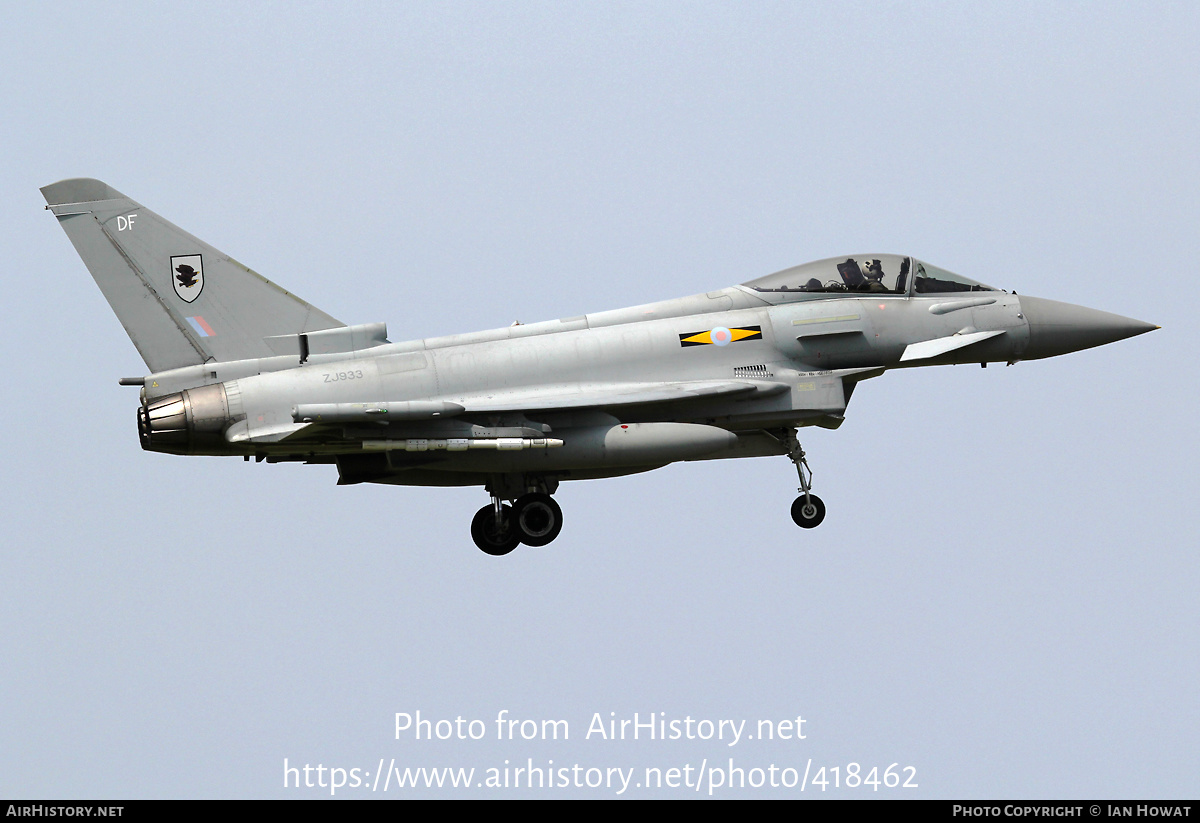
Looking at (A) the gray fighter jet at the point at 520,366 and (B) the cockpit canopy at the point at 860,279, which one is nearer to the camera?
(A) the gray fighter jet at the point at 520,366

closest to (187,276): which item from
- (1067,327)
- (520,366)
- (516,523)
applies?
(520,366)

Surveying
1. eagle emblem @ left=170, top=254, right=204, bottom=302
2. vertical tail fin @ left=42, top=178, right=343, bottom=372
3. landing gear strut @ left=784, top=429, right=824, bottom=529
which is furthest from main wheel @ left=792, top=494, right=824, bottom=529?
eagle emblem @ left=170, top=254, right=204, bottom=302

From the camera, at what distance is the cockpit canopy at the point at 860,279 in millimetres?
20906

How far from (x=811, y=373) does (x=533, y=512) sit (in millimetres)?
3605

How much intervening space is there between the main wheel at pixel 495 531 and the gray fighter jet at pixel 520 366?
0.02 meters

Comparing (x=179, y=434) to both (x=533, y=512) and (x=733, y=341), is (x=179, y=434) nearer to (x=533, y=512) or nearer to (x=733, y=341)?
(x=533, y=512)

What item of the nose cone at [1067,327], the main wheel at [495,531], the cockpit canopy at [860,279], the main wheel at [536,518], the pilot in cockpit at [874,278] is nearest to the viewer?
the main wheel at [536,518]

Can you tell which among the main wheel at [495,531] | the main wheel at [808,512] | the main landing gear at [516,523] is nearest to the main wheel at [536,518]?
the main landing gear at [516,523]

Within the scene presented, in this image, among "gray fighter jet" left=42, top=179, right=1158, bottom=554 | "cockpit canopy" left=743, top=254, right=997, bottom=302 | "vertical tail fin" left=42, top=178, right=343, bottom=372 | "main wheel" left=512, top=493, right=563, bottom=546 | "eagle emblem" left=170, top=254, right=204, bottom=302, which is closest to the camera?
"gray fighter jet" left=42, top=179, right=1158, bottom=554

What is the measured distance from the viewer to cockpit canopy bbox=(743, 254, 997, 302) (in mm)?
20906

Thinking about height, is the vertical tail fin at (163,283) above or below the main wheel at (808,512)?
above

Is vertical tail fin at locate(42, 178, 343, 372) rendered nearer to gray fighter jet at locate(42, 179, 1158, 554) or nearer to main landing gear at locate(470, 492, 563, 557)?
gray fighter jet at locate(42, 179, 1158, 554)

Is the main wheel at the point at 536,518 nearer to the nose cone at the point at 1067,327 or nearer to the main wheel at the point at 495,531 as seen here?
the main wheel at the point at 495,531

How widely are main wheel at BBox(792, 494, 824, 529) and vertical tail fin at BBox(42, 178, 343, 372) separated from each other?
626cm
